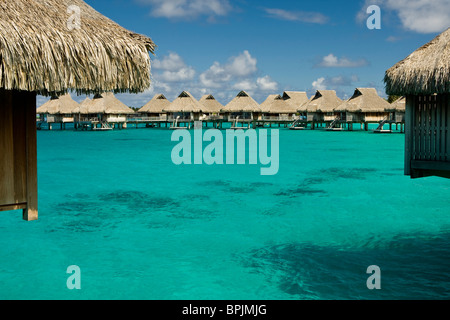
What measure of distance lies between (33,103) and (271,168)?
13.9 metres

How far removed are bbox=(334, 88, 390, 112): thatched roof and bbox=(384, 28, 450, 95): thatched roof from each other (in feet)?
120

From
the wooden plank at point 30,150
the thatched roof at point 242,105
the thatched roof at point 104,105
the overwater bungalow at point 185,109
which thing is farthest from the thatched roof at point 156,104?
the wooden plank at point 30,150

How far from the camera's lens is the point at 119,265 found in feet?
22.1

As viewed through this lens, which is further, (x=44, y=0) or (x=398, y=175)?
(x=398, y=175)

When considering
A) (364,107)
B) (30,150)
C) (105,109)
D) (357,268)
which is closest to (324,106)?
(364,107)

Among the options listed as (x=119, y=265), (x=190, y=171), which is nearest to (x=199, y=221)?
(x=119, y=265)

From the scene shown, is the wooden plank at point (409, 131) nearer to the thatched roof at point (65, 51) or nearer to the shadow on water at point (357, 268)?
the shadow on water at point (357, 268)

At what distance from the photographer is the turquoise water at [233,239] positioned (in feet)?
19.7

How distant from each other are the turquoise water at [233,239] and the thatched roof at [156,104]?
38.9 m

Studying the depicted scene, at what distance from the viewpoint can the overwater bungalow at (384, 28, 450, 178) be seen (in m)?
5.25

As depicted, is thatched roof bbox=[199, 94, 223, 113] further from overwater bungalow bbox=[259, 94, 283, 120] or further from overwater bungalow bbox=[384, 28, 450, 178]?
overwater bungalow bbox=[384, 28, 450, 178]

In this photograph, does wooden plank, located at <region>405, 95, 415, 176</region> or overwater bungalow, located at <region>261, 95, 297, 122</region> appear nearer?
wooden plank, located at <region>405, 95, 415, 176</region>

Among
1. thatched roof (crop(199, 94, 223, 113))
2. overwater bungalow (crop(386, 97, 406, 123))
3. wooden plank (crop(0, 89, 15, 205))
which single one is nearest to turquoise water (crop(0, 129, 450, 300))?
wooden plank (crop(0, 89, 15, 205))
